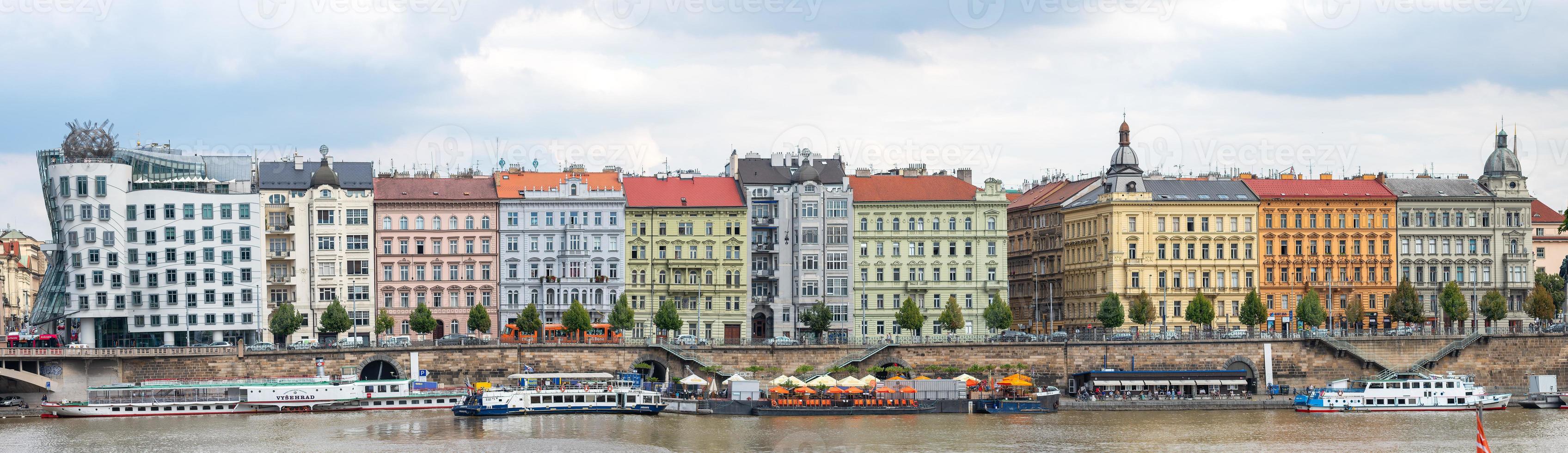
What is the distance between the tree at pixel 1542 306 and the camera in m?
139

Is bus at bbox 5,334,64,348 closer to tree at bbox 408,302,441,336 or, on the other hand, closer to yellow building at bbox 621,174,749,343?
tree at bbox 408,302,441,336

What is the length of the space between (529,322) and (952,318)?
2744 cm

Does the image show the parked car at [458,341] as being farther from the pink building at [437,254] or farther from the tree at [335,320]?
the pink building at [437,254]

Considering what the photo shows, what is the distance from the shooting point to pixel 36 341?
431 ft

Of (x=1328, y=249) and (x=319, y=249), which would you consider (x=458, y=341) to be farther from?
(x=1328, y=249)

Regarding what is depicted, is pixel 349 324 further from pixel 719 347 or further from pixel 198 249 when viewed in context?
pixel 719 347

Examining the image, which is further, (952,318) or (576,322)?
(952,318)

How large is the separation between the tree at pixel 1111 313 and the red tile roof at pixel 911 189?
12.4 m

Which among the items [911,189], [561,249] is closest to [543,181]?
[561,249]

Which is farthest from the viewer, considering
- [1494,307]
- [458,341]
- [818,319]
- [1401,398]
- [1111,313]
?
[1494,307]

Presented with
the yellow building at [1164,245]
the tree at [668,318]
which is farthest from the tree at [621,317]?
the yellow building at [1164,245]

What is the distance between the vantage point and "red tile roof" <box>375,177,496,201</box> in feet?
467

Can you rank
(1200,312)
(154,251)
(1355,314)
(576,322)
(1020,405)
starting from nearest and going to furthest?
(1020,405) < (576,322) < (154,251) < (1200,312) < (1355,314)

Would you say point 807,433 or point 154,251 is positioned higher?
point 154,251
